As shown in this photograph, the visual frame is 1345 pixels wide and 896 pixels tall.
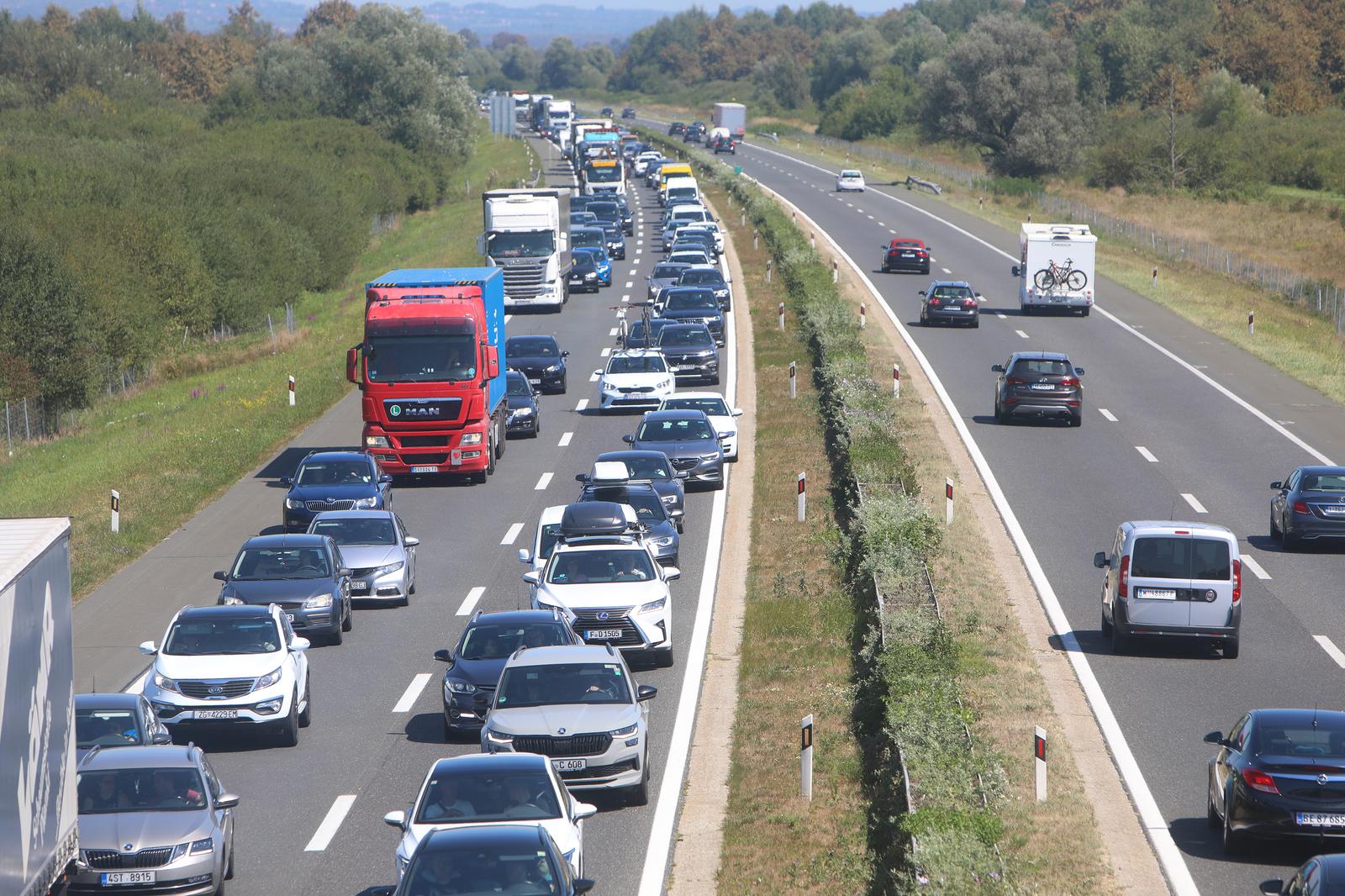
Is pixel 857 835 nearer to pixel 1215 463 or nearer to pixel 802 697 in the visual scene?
pixel 802 697

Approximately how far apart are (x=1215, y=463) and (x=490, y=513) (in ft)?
50.6

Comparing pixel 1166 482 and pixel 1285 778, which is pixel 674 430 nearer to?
pixel 1166 482

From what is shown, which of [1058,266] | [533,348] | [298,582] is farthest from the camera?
[1058,266]

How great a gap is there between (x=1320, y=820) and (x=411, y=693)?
11.1 metres

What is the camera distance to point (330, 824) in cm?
1598

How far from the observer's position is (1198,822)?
15633 mm

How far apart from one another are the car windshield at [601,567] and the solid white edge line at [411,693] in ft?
6.96

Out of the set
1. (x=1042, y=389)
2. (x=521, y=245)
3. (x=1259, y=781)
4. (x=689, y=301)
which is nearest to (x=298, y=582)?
(x=1259, y=781)

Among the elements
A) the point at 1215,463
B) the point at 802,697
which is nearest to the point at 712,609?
the point at 802,697

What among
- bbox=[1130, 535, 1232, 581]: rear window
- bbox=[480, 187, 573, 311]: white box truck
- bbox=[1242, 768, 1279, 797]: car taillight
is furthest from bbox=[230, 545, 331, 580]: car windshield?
bbox=[480, 187, 573, 311]: white box truck

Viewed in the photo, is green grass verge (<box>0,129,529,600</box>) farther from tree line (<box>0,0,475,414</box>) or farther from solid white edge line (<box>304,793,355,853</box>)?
solid white edge line (<box>304,793,355,853</box>)

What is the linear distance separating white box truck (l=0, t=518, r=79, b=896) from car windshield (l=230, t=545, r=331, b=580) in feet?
35.9

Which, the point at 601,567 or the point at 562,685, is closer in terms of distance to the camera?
the point at 562,685

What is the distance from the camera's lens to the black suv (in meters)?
39.3
